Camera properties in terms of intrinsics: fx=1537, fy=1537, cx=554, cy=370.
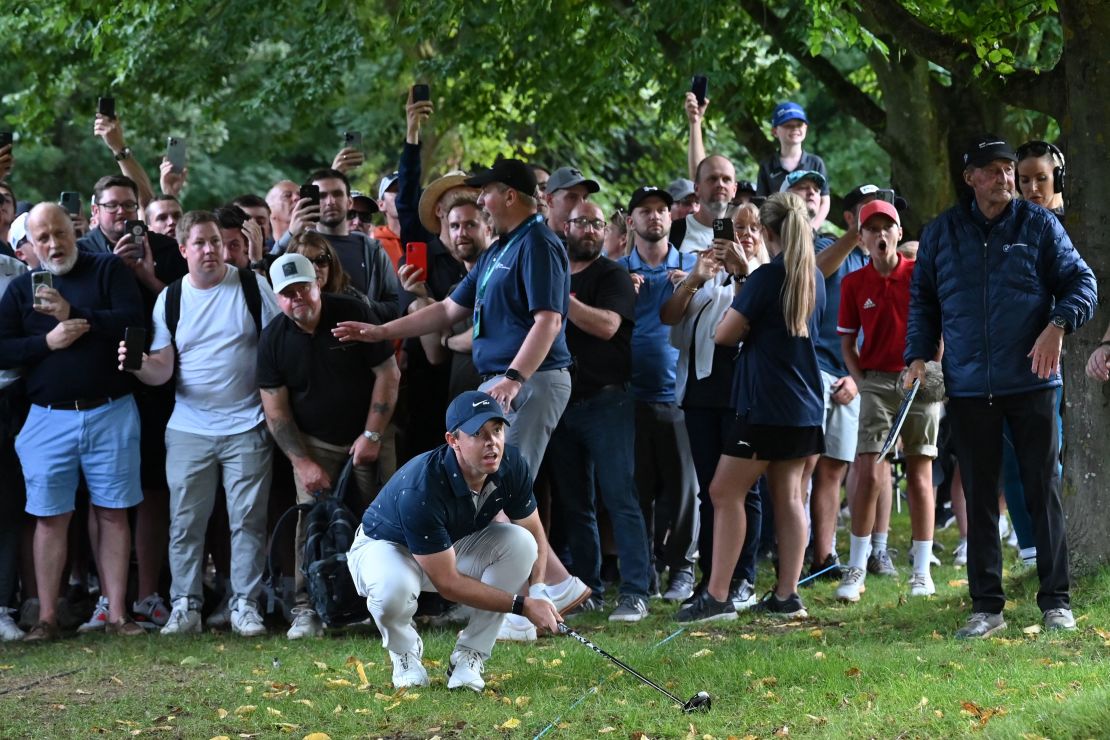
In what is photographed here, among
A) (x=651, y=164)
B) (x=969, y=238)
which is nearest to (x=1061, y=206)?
(x=969, y=238)

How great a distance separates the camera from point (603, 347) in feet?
29.6

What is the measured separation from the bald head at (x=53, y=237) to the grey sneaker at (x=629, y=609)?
380 cm

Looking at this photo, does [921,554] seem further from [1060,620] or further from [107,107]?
[107,107]

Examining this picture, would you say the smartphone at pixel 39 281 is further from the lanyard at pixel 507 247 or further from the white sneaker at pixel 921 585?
the white sneaker at pixel 921 585

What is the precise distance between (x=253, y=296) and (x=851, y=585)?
398 cm

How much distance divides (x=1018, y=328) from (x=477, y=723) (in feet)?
10.6

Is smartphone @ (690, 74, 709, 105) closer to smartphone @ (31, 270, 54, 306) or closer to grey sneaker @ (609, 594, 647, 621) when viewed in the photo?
grey sneaker @ (609, 594, 647, 621)

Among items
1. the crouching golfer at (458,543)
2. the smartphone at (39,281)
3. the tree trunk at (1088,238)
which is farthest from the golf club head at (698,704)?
the smartphone at (39,281)

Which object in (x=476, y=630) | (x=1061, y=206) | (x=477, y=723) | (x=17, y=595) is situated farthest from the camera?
(x=17, y=595)

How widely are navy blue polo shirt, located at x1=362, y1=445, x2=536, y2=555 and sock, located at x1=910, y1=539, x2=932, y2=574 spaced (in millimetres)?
3220

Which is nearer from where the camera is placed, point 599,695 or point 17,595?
point 599,695

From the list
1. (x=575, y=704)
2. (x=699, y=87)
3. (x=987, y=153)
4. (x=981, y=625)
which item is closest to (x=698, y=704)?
(x=575, y=704)

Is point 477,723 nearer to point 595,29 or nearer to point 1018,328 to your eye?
point 1018,328

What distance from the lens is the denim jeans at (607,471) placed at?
898cm
